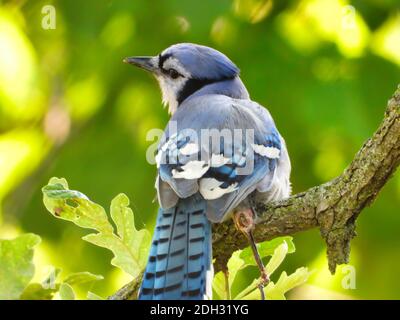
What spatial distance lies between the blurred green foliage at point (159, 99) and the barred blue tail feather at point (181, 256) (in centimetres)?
126

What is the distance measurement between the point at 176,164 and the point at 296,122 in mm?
1438

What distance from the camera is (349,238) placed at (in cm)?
265

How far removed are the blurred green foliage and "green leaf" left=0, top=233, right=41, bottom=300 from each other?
6.16 feet

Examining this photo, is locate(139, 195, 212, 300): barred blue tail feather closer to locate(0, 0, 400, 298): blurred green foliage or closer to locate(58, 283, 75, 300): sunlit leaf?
locate(58, 283, 75, 300): sunlit leaf

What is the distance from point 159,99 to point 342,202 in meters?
2.04

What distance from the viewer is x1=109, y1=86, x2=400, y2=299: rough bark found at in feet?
8.44

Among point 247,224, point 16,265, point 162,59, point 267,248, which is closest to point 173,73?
point 162,59

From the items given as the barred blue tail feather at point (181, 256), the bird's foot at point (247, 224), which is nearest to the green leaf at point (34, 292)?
the barred blue tail feather at point (181, 256)

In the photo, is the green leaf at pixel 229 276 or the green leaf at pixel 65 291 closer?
the green leaf at pixel 65 291

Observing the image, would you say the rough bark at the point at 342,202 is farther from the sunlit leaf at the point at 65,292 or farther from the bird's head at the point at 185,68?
the bird's head at the point at 185,68

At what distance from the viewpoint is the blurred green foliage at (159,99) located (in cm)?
421

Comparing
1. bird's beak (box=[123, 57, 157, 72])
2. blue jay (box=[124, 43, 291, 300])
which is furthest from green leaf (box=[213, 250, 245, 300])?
bird's beak (box=[123, 57, 157, 72])

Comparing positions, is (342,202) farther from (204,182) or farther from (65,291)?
(65,291)

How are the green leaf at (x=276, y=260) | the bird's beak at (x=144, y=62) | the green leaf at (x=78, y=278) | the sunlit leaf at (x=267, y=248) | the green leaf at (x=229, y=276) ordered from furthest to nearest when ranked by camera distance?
the bird's beak at (x=144, y=62) → the sunlit leaf at (x=267, y=248) → the green leaf at (x=229, y=276) → the green leaf at (x=276, y=260) → the green leaf at (x=78, y=278)
